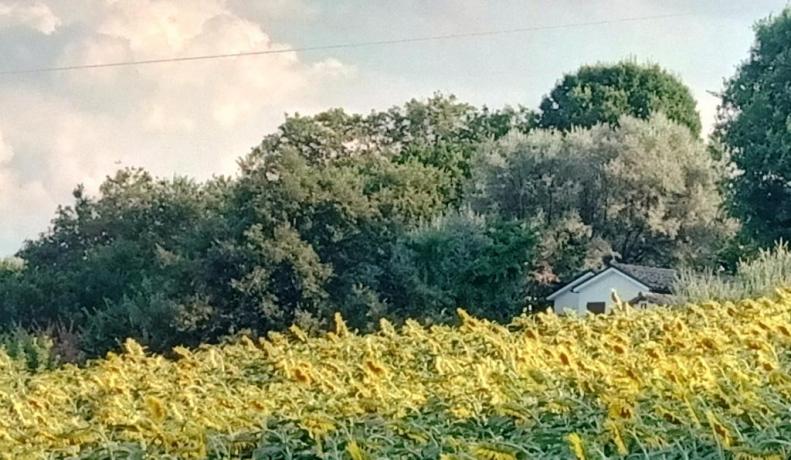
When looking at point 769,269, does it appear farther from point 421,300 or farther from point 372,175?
point 372,175

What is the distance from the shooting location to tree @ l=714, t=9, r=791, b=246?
21016 millimetres

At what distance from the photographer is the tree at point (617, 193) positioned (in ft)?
89.7

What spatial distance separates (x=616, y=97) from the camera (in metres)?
32.6

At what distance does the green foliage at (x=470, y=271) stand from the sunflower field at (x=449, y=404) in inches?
698

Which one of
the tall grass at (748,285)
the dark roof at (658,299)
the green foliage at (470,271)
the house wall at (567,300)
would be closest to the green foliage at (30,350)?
the dark roof at (658,299)

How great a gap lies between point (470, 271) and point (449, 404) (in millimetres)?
20102

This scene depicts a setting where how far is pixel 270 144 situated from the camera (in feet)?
93.0

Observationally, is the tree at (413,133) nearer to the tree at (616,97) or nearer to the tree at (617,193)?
the tree at (616,97)

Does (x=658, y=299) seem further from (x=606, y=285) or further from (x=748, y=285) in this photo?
(x=606, y=285)

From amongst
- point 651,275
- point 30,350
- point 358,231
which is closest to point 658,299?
point 30,350

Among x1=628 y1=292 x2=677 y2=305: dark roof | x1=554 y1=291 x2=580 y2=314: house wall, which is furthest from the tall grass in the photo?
x1=554 y1=291 x2=580 y2=314: house wall

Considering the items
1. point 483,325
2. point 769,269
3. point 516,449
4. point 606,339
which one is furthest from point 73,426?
point 769,269

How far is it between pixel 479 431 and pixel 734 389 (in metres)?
0.69

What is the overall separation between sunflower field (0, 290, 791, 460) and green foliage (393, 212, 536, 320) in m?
17.7
